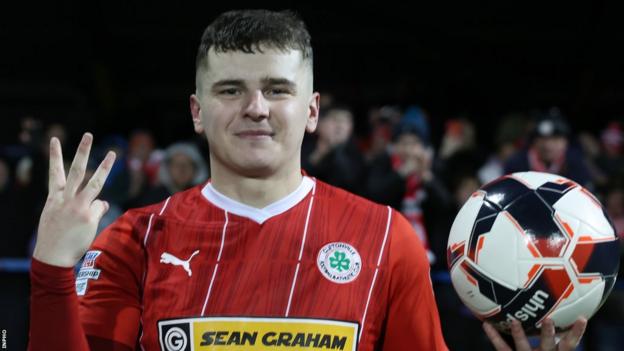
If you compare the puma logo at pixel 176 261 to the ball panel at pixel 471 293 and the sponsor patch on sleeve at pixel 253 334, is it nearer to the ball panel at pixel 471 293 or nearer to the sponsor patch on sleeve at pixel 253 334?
the sponsor patch on sleeve at pixel 253 334

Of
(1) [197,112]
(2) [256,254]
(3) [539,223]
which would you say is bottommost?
(2) [256,254]

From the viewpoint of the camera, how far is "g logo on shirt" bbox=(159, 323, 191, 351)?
9.03ft

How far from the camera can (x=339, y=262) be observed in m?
2.87

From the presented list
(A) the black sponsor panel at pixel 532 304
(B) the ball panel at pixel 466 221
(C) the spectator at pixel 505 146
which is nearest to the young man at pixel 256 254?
(B) the ball panel at pixel 466 221

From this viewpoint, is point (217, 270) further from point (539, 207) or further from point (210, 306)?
point (539, 207)

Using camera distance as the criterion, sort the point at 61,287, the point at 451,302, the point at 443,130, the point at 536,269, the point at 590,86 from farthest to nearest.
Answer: the point at 590,86 < the point at 443,130 < the point at 451,302 < the point at 536,269 < the point at 61,287

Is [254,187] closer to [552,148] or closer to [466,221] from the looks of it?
[466,221]

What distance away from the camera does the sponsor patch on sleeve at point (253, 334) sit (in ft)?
8.95

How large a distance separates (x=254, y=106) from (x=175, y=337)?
687mm

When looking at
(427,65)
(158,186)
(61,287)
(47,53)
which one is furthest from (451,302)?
(47,53)

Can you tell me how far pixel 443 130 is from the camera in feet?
31.4

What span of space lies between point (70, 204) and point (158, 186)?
4098 mm

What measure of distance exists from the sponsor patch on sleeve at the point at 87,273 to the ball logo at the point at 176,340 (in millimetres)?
290

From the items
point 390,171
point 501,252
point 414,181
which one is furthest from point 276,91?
point 414,181
